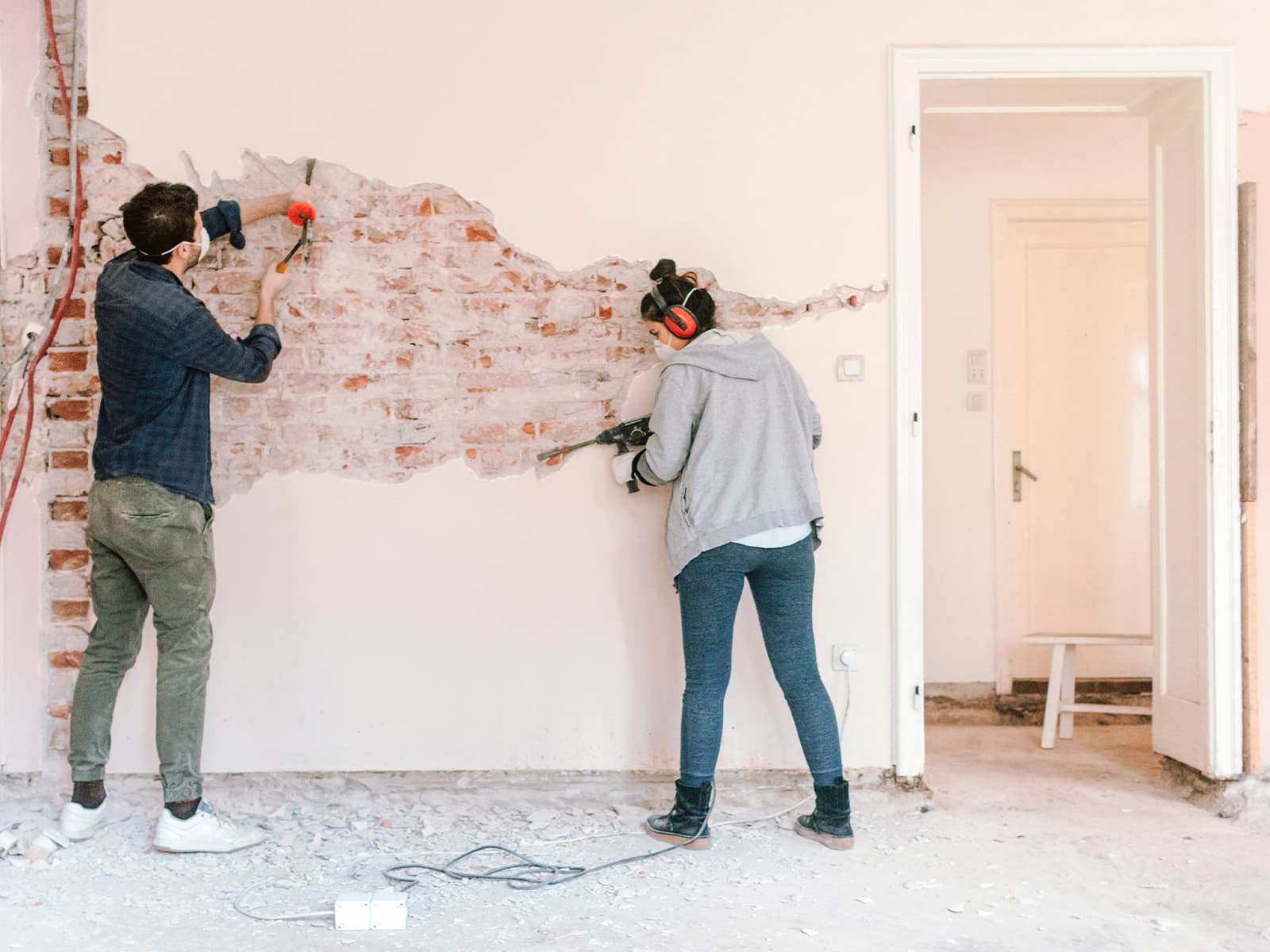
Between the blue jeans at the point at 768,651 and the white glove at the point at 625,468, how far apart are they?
0.34 m

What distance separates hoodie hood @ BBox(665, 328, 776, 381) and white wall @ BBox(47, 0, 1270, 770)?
0.32 metres

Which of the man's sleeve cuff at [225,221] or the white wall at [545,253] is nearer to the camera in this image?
the man's sleeve cuff at [225,221]

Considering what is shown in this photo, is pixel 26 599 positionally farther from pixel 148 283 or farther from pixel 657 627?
pixel 657 627

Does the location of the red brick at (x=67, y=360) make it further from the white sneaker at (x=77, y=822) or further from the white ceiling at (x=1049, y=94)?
the white ceiling at (x=1049, y=94)

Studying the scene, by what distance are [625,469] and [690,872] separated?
1.05 metres

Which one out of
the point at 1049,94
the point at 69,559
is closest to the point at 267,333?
the point at 69,559

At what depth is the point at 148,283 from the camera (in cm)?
250

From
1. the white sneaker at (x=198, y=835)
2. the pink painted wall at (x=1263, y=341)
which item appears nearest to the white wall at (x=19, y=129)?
the white sneaker at (x=198, y=835)

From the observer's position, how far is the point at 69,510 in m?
2.92

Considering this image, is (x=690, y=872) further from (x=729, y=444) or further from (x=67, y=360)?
(x=67, y=360)

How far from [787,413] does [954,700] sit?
6.81 ft

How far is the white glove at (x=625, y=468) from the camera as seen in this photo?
2.85 metres

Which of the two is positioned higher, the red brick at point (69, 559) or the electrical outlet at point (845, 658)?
the red brick at point (69, 559)

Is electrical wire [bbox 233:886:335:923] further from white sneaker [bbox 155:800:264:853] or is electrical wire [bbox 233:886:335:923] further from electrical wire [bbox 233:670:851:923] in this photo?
white sneaker [bbox 155:800:264:853]
